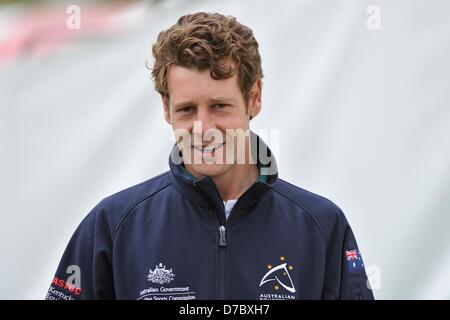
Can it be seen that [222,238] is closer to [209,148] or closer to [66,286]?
[209,148]

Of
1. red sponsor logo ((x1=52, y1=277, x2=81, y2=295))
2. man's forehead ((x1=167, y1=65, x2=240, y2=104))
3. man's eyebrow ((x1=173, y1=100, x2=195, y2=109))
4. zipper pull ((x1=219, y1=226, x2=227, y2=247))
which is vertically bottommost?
red sponsor logo ((x1=52, y1=277, x2=81, y2=295))

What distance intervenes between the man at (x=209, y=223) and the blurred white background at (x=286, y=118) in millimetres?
415

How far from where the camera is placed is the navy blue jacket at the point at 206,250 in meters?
1.06

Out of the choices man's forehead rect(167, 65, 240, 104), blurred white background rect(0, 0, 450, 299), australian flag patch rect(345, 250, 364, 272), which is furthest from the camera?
blurred white background rect(0, 0, 450, 299)

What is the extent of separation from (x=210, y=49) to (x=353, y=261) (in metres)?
0.44

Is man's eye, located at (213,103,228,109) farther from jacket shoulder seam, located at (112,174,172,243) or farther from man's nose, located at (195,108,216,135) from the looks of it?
jacket shoulder seam, located at (112,174,172,243)

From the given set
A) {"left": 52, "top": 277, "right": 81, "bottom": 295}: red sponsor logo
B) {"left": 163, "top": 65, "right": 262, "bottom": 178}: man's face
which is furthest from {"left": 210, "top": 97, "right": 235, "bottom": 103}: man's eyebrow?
{"left": 52, "top": 277, "right": 81, "bottom": 295}: red sponsor logo

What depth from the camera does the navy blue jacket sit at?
106 cm

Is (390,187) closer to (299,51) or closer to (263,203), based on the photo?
(299,51)

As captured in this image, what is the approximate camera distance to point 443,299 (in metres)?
1.53

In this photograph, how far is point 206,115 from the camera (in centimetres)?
103

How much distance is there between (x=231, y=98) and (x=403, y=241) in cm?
72

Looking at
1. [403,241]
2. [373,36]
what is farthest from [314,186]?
[373,36]

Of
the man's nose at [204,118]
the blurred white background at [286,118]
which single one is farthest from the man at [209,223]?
the blurred white background at [286,118]
